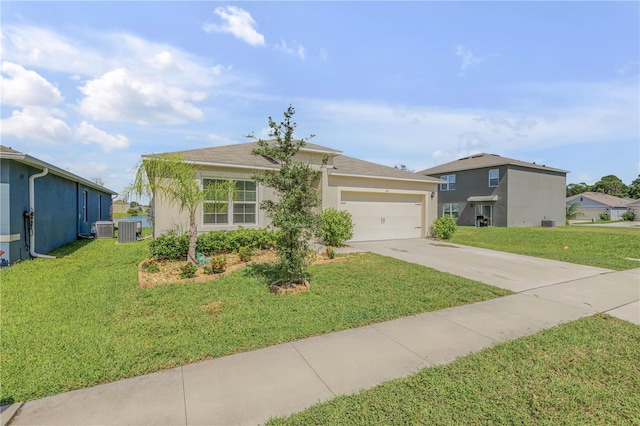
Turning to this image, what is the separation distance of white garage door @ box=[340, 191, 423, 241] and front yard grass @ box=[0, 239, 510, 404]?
543cm

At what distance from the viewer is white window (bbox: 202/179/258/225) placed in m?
9.96

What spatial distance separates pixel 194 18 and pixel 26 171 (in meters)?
6.76

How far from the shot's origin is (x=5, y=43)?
7.34 metres

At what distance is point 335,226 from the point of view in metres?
11.0

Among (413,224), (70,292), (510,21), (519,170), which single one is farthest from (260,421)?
(519,170)

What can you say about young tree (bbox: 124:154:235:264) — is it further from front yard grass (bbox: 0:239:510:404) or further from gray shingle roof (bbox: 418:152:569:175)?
gray shingle roof (bbox: 418:152:569:175)

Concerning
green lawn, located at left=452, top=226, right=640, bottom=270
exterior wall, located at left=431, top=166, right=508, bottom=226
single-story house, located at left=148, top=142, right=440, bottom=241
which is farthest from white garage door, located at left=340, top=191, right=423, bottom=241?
exterior wall, located at left=431, top=166, right=508, bottom=226

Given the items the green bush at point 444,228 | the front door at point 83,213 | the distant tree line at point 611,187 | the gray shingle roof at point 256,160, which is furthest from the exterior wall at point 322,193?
the distant tree line at point 611,187

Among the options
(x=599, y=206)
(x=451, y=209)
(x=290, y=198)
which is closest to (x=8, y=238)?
(x=290, y=198)

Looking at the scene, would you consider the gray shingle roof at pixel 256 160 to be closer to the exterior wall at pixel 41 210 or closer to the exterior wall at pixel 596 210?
the exterior wall at pixel 41 210

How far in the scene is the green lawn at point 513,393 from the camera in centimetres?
237

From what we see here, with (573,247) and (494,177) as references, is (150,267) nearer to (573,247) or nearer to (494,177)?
(573,247)

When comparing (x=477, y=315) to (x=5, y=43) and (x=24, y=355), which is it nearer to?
(x=24, y=355)

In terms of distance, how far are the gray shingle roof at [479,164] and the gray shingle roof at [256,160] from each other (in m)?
14.0
